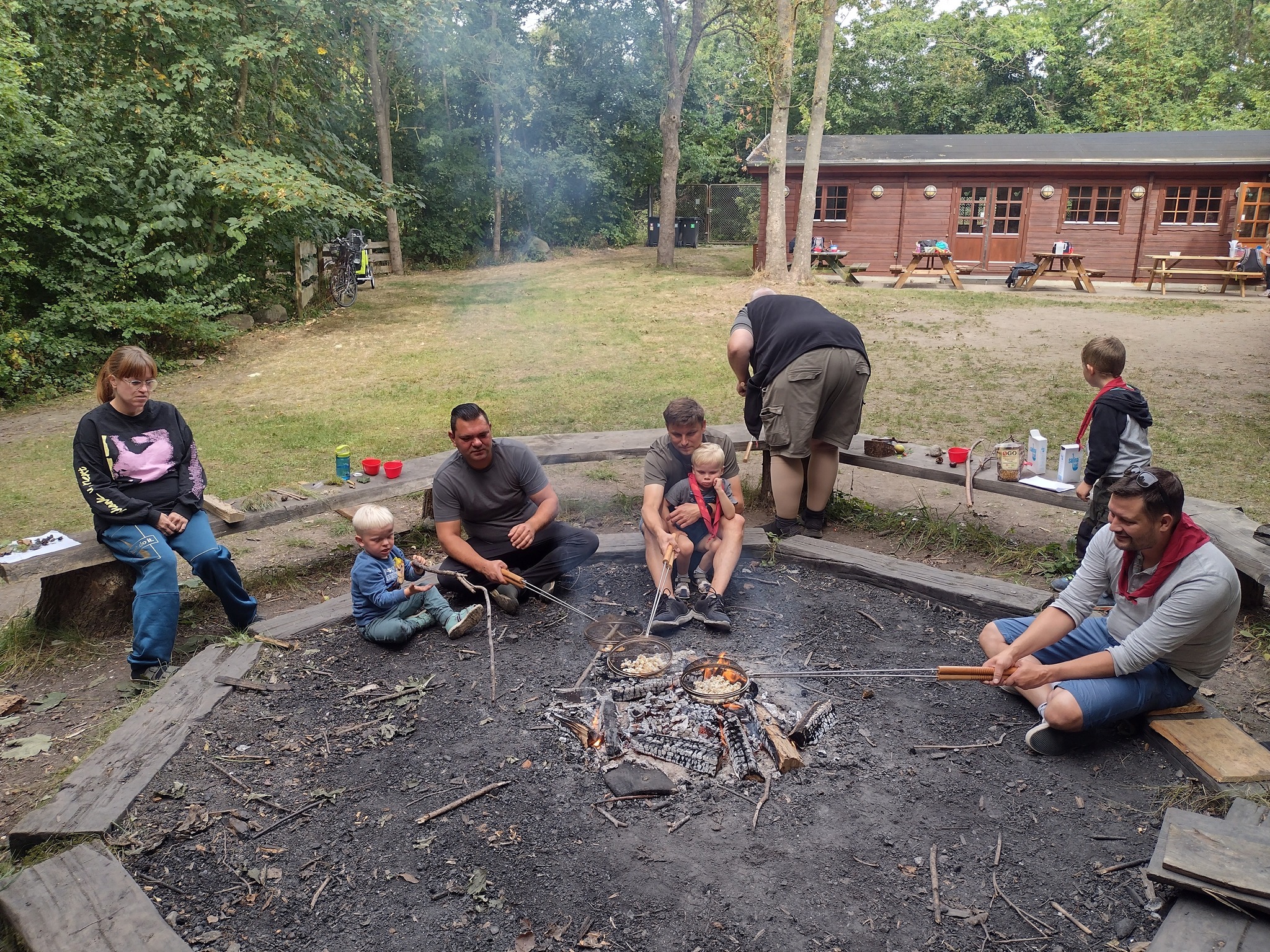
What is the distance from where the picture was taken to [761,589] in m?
4.91

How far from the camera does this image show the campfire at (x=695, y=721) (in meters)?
3.34

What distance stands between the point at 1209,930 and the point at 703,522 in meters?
2.91

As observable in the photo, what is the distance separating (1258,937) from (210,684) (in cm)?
381

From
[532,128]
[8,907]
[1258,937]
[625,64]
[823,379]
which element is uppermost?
[625,64]

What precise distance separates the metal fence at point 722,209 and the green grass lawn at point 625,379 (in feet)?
46.7

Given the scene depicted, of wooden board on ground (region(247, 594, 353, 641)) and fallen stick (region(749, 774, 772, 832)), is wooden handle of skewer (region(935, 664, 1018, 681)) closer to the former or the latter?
fallen stick (region(749, 774, 772, 832))

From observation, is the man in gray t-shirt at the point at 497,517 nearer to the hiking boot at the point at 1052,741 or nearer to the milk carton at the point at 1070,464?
the hiking boot at the point at 1052,741

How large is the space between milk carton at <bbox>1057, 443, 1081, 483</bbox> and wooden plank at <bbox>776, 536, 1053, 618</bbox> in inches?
28.2

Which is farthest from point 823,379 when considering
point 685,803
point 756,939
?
point 756,939

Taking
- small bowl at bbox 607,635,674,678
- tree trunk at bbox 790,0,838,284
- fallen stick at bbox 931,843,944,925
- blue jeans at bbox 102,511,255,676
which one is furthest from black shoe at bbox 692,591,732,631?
tree trunk at bbox 790,0,838,284

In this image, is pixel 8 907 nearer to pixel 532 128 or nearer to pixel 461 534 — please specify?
pixel 461 534

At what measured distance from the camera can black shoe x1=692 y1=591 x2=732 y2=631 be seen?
4.35 meters

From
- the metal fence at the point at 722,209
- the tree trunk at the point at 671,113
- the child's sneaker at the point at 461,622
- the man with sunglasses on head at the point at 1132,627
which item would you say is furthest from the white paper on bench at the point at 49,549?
the metal fence at the point at 722,209

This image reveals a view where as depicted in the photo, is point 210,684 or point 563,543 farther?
point 563,543
